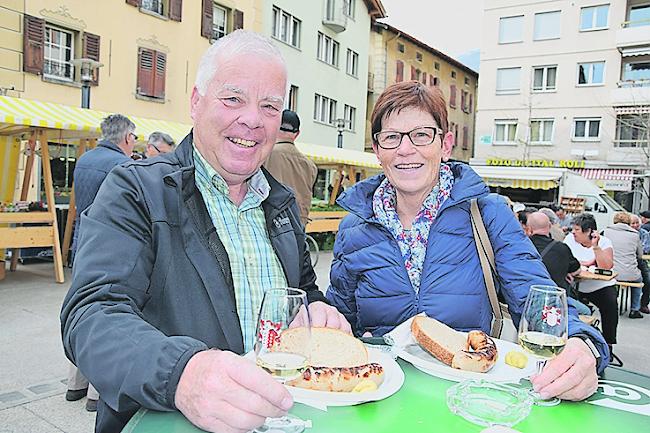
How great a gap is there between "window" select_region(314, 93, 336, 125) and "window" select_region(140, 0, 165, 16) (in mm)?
8391

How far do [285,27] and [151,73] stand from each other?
735 cm

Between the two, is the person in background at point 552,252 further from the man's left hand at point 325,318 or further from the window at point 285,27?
the window at point 285,27

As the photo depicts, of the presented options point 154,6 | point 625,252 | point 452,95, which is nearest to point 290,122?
point 625,252

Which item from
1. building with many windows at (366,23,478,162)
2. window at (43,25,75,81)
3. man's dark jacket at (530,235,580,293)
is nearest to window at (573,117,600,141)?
building with many windows at (366,23,478,162)

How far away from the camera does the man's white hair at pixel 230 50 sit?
5.58 ft

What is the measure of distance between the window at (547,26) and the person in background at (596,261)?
86.4ft

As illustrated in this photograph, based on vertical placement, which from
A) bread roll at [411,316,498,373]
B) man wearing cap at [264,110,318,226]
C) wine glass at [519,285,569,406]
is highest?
man wearing cap at [264,110,318,226]

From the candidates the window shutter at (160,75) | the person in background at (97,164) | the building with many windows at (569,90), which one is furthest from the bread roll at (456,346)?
the building with many windows at (569,90)

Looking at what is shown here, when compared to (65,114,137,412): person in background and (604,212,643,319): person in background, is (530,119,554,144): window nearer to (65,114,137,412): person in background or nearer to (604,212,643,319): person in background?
(604,212,643,319): person in background

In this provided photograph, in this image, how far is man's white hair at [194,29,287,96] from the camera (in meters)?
1.70

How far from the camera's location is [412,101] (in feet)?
7.54

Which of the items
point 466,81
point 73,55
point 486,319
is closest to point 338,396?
point 486,319

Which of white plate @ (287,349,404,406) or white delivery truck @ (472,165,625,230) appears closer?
white plate @ (287,349,404,406)

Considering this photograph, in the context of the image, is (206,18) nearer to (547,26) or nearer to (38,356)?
(38,356)
